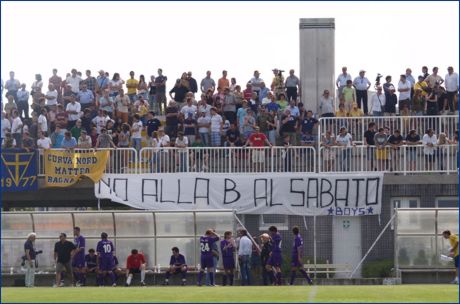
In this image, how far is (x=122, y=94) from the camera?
1820 inches

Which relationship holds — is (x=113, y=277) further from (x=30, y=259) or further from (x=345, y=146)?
(x=345, y=146)

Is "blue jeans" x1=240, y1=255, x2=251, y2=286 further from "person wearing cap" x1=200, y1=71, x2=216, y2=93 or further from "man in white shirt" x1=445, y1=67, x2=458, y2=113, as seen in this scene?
"man in white shirt" x1=445, y1=67, x2=458, y2=113

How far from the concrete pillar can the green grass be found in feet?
50.9

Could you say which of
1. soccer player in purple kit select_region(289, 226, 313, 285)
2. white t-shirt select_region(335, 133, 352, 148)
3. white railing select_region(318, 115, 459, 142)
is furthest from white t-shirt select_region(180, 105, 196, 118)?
soccer player in purple kit select_region(289, 226, 313, 285)

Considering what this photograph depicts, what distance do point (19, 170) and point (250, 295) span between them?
55.7 feet

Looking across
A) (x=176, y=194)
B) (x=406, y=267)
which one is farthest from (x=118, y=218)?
(x=406, y=267)

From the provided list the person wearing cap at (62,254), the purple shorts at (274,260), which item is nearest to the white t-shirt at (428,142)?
the purple shorts at (274,260)

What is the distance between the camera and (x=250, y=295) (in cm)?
2925

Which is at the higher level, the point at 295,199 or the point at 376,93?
the point at 376,93

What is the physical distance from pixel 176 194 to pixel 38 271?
4.54 metres

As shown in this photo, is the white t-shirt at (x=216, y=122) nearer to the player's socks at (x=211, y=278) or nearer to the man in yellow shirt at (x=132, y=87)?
the man in yellow shirt at (x=132, y=87)

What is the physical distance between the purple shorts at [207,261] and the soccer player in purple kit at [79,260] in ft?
11.1

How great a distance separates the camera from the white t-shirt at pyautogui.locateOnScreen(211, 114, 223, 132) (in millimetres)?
44750

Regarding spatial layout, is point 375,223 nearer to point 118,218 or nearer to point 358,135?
point 358,135
